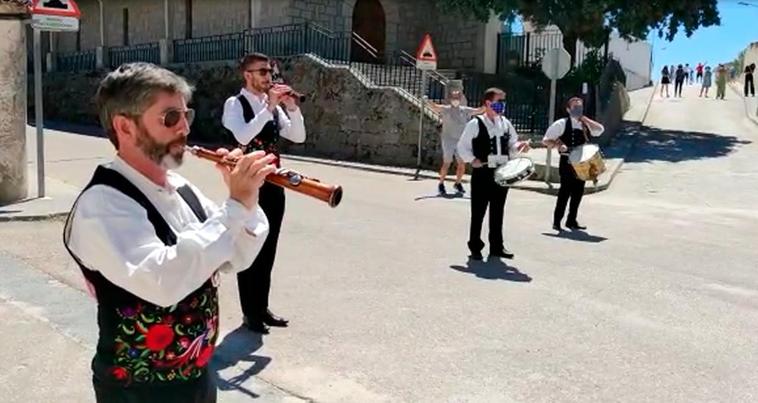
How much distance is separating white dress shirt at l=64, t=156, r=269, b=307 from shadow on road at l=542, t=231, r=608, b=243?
746 centimetres

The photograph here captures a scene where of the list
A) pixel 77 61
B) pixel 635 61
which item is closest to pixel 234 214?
pixel 77 61

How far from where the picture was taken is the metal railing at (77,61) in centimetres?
2991

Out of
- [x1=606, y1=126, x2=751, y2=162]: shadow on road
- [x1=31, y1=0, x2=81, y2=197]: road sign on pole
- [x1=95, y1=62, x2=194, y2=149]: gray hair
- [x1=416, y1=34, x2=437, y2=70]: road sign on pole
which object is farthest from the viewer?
[x1=606, y1=126, x2=751, y2=162]: shadow on road

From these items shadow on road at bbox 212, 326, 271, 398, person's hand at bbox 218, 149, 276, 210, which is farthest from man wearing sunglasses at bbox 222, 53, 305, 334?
person's hand at bbox 218, 149, 276, 210

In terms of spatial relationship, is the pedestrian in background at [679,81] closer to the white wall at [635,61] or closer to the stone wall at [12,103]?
the white wall at [635,61]

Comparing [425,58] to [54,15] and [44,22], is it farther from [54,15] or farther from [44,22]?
[44,22]

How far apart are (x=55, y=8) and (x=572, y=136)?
265 inches

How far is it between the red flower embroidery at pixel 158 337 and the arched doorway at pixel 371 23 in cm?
2430

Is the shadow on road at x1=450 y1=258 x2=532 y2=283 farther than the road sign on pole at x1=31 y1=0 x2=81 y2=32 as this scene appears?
No

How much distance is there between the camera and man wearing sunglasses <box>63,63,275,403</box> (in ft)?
6.36

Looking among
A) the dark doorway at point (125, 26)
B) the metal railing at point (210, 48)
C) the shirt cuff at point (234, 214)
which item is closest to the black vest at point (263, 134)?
the shirt cuff at point (234, 214)

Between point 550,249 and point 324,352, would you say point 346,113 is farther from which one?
point 324,352

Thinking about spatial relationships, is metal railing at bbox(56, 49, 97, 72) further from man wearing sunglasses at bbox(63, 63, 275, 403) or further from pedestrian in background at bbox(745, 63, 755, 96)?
man wearing sunglasses at bbox(63, 63, 275, 403)

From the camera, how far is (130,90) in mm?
2031
